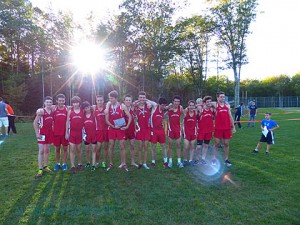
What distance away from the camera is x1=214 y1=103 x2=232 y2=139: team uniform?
7.04m

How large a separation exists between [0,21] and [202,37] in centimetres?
2490

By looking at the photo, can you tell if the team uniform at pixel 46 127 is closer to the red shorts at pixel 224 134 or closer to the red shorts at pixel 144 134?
the red shorts at pixel 144 134

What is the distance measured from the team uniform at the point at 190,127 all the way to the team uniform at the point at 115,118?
1.84 m

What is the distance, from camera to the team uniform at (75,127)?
6.41 metres

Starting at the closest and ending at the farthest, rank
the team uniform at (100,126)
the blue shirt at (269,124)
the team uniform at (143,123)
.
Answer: the team uniform at (100,126) → the team uniform at (143,123) → the blue shirt at (269,124)

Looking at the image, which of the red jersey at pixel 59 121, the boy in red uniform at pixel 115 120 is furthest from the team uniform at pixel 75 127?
the boy in red uniform at pixel 115 120

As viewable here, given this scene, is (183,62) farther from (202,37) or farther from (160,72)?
(160,72)

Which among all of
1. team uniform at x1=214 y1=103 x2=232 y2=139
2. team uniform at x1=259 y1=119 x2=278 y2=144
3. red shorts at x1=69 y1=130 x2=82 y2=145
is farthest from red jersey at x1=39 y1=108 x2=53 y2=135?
team uniform at x1=259 y1=119 x2=278 y2=144

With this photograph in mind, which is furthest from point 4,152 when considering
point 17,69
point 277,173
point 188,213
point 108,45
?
point 17,69

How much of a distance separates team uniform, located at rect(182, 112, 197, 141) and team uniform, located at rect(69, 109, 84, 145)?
9.71ft

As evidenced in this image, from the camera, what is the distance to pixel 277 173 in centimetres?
629

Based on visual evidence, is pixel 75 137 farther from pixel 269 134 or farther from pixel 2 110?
pixel 2 110

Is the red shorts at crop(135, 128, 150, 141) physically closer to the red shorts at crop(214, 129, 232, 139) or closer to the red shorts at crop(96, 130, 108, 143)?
the red shorts at crop(96, 130, 108, 143)

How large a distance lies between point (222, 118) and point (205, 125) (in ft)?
1.86
